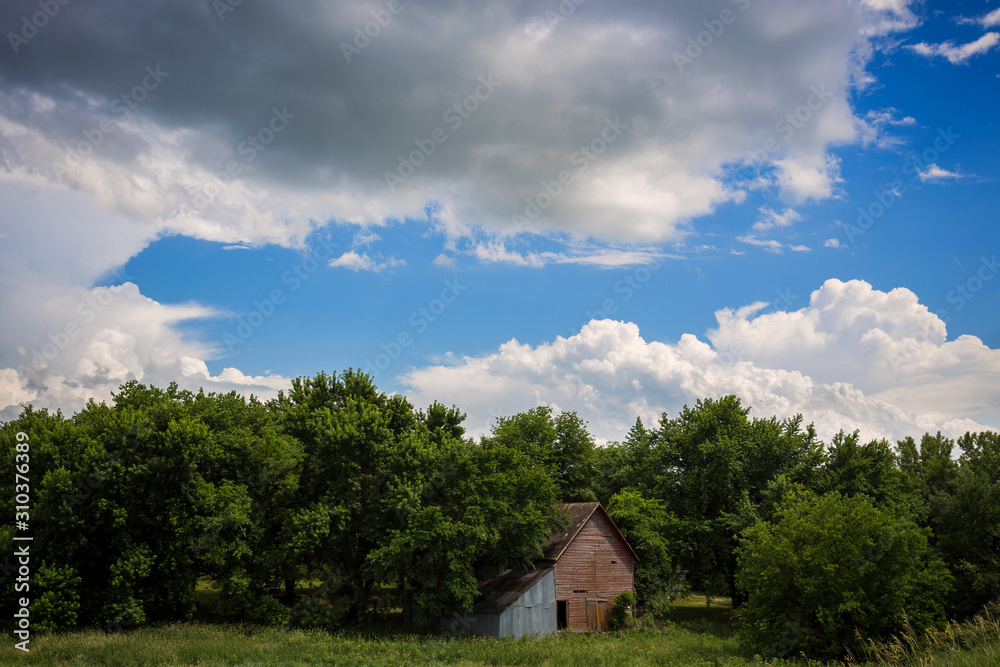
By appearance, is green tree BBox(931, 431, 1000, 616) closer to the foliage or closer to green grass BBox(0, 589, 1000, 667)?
green grass BBox(0, 589, 1000, 667)

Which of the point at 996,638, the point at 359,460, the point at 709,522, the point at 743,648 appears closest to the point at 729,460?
the point at 709,522

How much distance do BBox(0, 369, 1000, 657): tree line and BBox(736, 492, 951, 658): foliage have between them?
3.6 inches

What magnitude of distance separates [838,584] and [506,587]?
18443 mm

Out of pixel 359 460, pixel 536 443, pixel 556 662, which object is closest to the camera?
pixel 556 662

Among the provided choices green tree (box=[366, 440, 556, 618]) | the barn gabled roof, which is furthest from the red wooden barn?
green tree (box=[366, 440, 556, 618])

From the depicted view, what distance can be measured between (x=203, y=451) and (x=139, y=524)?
5.35 metres

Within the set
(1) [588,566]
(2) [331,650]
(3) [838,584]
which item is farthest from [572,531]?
(2) [331,650]

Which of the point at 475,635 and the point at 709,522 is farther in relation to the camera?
the point at 709,522

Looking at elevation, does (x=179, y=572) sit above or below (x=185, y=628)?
above

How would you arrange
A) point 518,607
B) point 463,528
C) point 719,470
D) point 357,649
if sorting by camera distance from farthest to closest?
point 719,470
point 518,607
point 463,528
point 357,649

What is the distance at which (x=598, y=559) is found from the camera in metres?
41.9

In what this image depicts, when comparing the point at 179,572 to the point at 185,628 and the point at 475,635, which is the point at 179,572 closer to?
the point at 185,628

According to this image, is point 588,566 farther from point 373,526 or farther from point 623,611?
point 373,526

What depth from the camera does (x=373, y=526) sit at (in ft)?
122
